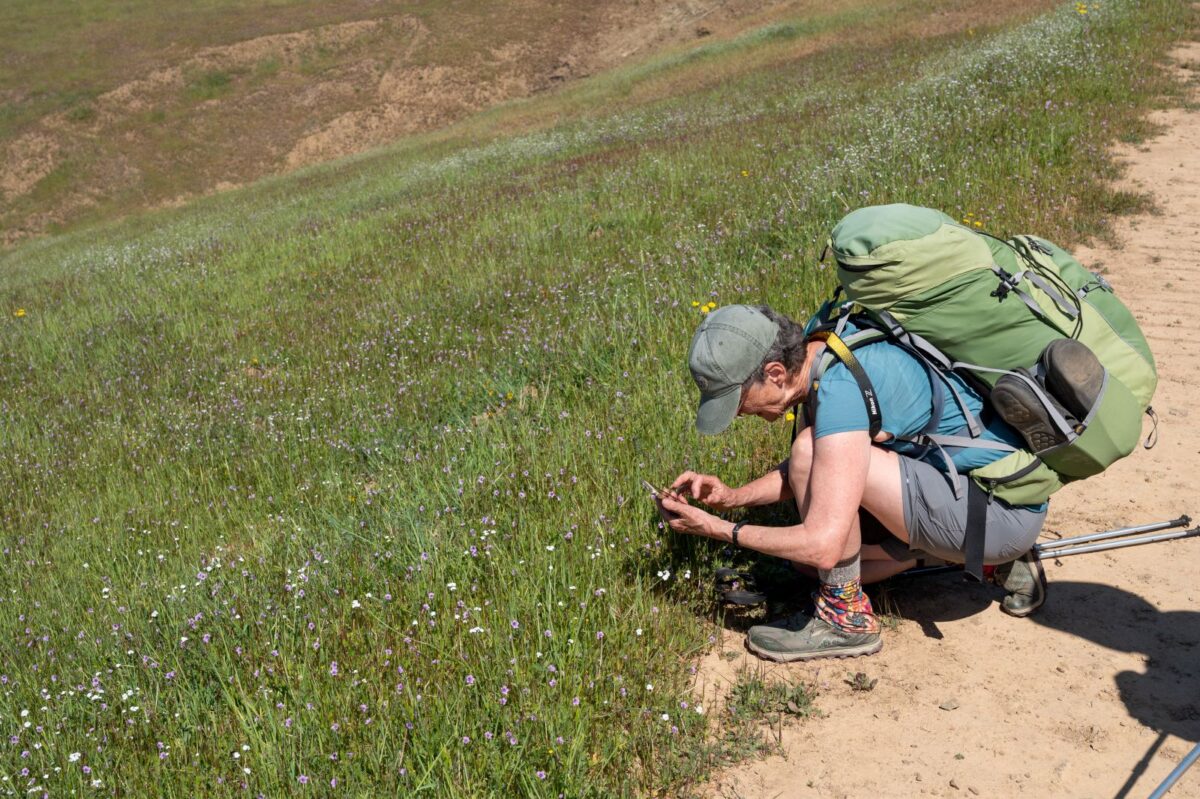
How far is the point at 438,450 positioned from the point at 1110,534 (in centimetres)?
350

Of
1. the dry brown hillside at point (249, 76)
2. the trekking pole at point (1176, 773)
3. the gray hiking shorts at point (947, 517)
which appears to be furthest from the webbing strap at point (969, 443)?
the dry brown hillside at point (249, 76)

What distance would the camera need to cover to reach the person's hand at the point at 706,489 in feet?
12.0

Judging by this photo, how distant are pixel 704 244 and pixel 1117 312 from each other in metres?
Answer: 4.81

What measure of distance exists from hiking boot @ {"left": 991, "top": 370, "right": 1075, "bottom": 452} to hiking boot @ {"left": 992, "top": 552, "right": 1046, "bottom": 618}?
0.78m

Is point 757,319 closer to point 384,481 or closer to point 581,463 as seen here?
point 581,463

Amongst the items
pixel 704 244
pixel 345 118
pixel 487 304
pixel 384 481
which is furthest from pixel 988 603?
pixel 345 118

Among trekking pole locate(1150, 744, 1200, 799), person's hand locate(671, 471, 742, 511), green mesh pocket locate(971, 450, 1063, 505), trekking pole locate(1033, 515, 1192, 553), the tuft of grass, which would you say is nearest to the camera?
trekking pole locate(1150, 744, 1200, 799)

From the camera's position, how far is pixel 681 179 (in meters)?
11.2

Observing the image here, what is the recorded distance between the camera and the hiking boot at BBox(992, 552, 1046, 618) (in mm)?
3816

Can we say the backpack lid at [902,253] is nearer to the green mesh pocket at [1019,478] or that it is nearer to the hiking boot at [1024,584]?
the green mesh pocket at [1019,478]

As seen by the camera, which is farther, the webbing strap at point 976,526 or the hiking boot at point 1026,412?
the webbing strap at point 976,526

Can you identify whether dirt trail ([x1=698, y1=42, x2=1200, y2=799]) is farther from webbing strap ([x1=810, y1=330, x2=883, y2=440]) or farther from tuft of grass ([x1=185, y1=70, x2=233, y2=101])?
tuft of grass ([x1=185, y1=70, x2=233, y2=101])

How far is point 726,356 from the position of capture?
321cm

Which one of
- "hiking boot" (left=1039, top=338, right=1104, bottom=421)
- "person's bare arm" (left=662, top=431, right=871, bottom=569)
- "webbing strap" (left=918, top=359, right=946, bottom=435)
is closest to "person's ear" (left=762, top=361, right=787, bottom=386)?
"person's bare arm" (left=662, top=431, right=871, bottom=569)
